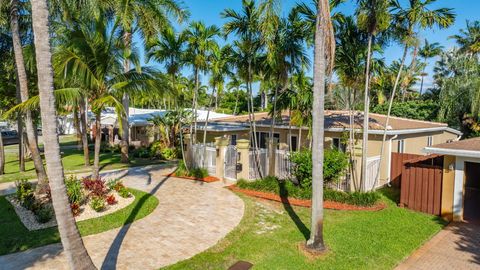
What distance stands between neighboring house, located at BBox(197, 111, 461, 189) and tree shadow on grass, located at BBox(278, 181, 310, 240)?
320cm

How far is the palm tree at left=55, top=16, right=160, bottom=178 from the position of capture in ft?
36.1

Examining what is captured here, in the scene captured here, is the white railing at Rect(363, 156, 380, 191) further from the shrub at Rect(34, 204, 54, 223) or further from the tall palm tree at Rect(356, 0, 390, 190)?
the shrub at Rect(34, 204, 54, 223)

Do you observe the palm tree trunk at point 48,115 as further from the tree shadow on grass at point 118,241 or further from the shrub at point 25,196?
the shrub at point 25,196

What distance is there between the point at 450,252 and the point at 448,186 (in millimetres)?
3270

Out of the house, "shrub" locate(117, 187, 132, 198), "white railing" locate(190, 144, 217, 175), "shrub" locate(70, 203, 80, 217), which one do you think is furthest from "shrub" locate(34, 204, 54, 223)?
the house

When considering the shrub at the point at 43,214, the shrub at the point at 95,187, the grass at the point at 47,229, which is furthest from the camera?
the shrub at the point at 95,187

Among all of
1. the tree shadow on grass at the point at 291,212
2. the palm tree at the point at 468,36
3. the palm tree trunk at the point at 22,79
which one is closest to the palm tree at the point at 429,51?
the palm tree at the point at 468,36

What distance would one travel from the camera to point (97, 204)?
10.8m

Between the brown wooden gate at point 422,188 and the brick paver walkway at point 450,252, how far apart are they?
53.3 inches

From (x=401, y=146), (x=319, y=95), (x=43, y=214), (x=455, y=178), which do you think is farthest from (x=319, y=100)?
(x=401, y=146)

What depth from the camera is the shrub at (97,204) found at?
1075 cm

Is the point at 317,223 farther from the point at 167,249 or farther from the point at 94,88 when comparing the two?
the point at 94,88

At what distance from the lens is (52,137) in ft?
17.6

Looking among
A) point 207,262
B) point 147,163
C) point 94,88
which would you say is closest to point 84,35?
point 94,88
